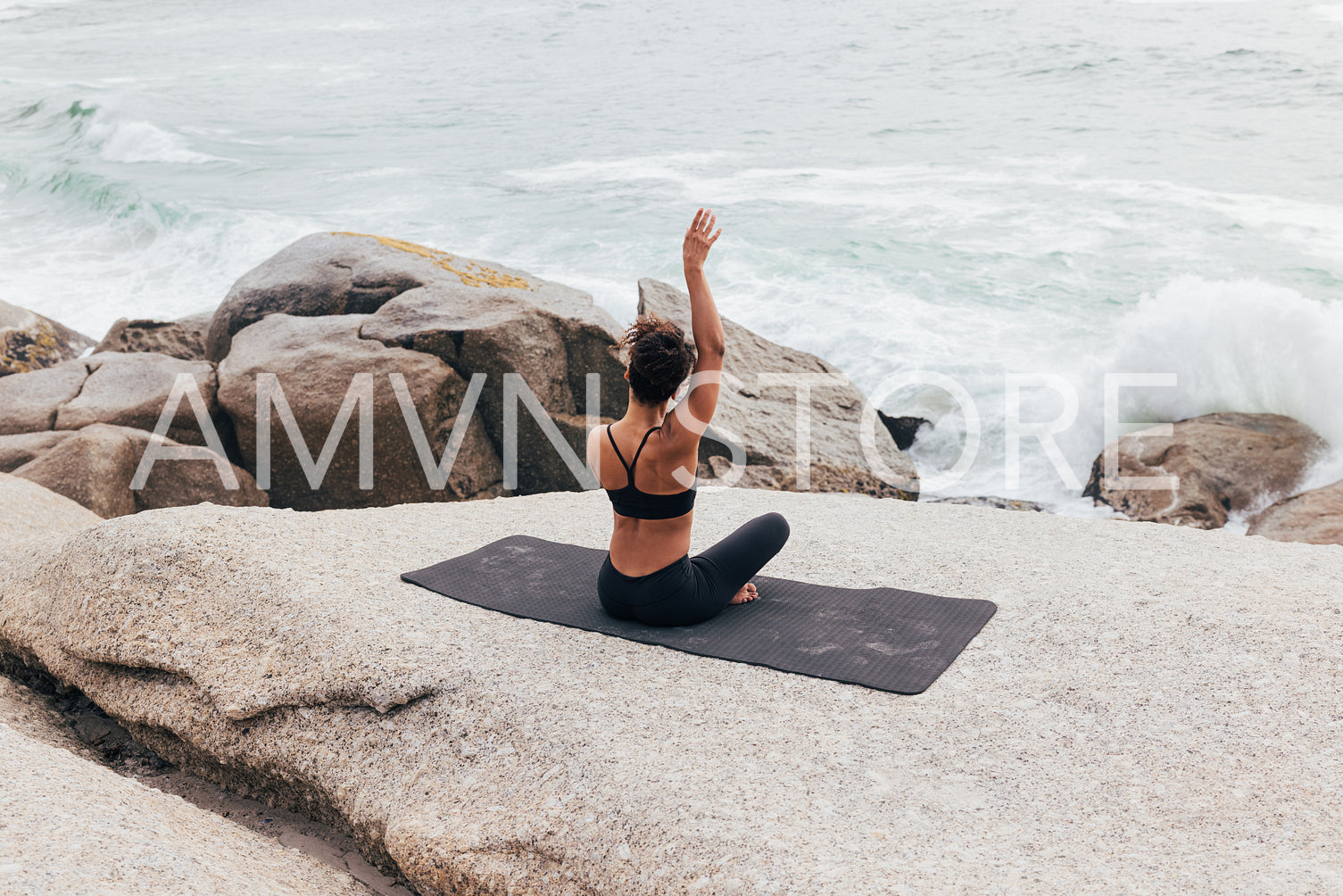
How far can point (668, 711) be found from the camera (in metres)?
3.20

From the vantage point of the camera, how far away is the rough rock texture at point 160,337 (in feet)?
29.0

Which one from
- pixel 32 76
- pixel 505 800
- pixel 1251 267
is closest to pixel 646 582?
pixel 505 800

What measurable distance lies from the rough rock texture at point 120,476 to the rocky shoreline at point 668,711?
1.5 inches

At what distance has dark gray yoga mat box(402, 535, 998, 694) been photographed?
354cm

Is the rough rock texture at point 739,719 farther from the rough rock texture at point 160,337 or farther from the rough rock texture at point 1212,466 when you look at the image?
the rough rock texture at point 160,337

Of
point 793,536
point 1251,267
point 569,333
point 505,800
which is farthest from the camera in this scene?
point 1251,267

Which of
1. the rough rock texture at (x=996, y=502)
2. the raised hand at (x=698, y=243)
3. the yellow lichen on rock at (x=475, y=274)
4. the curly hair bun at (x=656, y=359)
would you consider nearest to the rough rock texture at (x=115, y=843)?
the curly hair bun at (x=656, y=359)

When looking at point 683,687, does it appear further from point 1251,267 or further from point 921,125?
point 921,125

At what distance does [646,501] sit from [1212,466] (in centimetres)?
603

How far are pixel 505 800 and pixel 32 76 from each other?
120 feet

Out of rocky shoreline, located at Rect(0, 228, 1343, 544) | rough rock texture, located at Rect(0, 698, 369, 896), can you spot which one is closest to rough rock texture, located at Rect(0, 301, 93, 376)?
rocky shoreline, located at Rect(0, 228, 1343, 544)

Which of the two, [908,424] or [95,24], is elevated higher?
[95,24]

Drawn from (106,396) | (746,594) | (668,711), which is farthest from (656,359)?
Result: (106,396)

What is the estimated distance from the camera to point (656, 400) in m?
3.73
